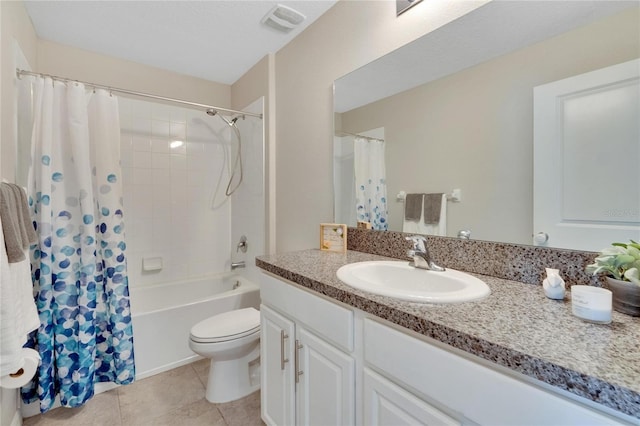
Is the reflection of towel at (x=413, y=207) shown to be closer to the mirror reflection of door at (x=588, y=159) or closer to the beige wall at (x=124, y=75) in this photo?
the mirror reflection of door at (x=588, y=159)

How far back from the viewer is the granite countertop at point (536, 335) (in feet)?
1.48

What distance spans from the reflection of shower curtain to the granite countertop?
0.64 meters

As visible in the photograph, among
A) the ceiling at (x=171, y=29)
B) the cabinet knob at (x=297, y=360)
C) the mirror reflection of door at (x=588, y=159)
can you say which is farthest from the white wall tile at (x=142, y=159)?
the mirror reflection of door at (x=588, y=159)

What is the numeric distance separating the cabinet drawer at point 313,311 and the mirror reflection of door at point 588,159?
0.70 meters

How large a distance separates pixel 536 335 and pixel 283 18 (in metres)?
1.95

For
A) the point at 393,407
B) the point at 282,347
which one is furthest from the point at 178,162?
the point at 393,407

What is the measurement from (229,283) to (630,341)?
8.59 feet

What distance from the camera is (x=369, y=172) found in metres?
1.52

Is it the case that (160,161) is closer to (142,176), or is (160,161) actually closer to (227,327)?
(142,176)

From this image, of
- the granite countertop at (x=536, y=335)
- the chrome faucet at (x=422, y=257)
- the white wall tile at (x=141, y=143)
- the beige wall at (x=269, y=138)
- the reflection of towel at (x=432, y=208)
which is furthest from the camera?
the white wall tile at (x=141, y=143)

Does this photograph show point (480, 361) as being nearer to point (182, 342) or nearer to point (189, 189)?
point (182, 342)

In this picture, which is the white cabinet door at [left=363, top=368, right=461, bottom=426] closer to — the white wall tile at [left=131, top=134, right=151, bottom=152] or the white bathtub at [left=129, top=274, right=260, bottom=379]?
the white bathtub at [left=129, top=274, right=260, bottom=379]

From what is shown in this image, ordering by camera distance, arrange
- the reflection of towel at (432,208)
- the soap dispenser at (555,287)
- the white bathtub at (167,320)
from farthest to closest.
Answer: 1. the white bathtub at (167,320)
2. the reflection of towel at (432,208)
3. the soap dispenser at (555,287)

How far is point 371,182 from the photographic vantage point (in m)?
1.51
